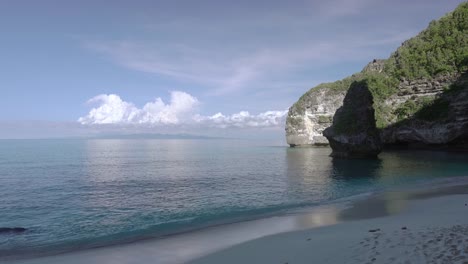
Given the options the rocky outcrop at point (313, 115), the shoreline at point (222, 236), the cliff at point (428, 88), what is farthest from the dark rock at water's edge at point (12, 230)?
the rocky outcrop at point (313, 115)

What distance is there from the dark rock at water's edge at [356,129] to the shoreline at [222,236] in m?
39.1

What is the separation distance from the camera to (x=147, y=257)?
12.9m

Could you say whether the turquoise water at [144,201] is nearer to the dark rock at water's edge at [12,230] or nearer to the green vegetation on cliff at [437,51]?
the dark rock at water's edge at [12,230]

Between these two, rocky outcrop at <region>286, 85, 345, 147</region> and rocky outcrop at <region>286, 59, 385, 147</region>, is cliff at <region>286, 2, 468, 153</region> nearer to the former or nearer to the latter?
rocky outcrop at <region>286, 59, 385, 147</region>

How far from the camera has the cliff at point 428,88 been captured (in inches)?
2554

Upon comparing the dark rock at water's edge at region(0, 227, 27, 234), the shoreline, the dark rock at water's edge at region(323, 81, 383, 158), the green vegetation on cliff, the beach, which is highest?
the green vegetation on cliff

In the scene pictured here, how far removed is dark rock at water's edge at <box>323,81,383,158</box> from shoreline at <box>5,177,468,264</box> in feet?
128

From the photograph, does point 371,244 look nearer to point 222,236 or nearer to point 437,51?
point 222,236

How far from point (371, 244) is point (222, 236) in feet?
23.6

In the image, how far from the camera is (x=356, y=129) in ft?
197

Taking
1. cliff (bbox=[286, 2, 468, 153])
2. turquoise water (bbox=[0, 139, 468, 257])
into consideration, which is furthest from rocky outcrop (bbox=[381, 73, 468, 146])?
turquoise water (bbox=[0, 139, 468, 257])

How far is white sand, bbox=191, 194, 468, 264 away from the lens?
929 centimetres

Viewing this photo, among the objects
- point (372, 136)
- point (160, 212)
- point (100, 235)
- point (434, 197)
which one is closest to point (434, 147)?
point (372, 136)

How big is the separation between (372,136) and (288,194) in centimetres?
3837
